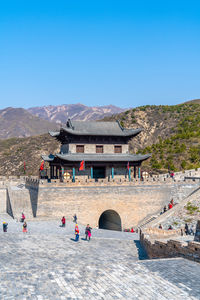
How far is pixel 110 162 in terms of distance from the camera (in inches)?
1569

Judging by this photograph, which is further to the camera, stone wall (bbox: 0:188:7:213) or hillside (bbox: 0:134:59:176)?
hillside (bbox: 0:134:59:176)

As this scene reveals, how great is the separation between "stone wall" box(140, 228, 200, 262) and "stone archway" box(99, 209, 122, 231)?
12703mm

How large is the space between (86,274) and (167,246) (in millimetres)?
6191

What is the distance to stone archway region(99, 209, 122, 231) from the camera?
38.1 metres

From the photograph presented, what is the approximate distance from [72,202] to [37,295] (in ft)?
72.7

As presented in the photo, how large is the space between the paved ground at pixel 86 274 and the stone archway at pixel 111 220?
14.7 m

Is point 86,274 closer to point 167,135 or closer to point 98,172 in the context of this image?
point 98,172

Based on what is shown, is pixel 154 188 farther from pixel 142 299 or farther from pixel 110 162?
pixel 142 299

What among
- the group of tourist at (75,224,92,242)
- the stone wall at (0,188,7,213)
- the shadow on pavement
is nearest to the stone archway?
the stone wall at (0,188,7,213)

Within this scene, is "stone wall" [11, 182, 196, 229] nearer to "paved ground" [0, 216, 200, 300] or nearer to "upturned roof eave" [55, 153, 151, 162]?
"upturned roof eave" [55, 153, 151, 162]

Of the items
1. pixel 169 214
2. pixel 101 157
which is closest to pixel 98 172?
pixel 101 157

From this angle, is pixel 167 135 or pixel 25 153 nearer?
pixel 167 135

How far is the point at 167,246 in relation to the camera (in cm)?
1986

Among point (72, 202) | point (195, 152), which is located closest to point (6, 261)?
point (72, 202)
